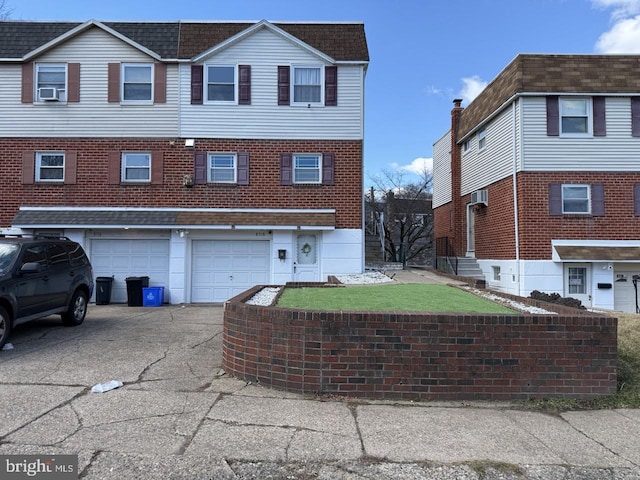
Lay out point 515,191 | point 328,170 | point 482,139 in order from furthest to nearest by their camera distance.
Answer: point 482,139 → point 328,170 → point 515,191

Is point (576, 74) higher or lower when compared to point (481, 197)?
higher

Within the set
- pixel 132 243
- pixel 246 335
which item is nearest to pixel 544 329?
pixel 246 335

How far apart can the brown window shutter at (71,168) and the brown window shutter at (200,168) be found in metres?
3.87

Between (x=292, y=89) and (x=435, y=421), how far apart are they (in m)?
12.7

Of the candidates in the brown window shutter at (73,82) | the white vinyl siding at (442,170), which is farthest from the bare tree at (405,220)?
the brown window shutter at (73,82)

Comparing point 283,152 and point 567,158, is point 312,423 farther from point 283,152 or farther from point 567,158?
point 567,158

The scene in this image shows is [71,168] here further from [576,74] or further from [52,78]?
[576,74]

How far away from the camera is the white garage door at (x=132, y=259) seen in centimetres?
1476

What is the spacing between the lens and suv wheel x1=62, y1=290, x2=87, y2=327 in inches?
368

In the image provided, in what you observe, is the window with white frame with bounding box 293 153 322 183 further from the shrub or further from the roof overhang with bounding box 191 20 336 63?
the shrub

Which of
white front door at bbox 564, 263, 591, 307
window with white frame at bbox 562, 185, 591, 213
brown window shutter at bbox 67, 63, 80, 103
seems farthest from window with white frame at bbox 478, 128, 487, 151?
brown window shutter at bbox 67, 63, 80, 103

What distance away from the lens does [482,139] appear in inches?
702

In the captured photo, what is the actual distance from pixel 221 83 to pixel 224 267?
20.1ft

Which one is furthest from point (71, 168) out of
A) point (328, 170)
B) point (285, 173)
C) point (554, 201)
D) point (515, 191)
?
point (554, 201)
